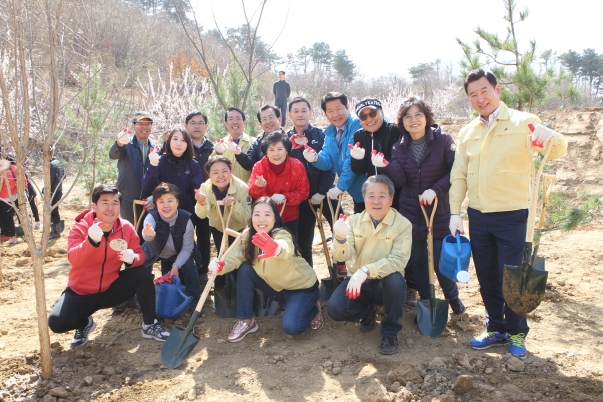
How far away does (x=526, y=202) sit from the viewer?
3389 millimetres

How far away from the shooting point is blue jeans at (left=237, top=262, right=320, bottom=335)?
4070 mm

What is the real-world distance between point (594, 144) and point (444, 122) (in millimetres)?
3578

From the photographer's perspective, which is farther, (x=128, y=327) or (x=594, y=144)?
(x=594, y=144)

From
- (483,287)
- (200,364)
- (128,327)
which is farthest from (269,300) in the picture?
(483,287)

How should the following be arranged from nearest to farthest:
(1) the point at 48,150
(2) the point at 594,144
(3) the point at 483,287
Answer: (1) the point at 48,150 < (3) the point at 483,287 < (2) the point at 594,144

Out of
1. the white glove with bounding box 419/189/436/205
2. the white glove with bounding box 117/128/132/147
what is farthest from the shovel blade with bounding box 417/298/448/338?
the white glove with bounding box 117/128/132/147

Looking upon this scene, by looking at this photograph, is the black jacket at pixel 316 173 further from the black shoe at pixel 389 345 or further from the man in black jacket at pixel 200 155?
the black shoe at pixel 389 345

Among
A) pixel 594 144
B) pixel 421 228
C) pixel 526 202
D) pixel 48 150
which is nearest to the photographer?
pixel 48 150

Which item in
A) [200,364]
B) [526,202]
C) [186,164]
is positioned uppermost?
[186,164]

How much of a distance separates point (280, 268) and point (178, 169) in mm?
1607

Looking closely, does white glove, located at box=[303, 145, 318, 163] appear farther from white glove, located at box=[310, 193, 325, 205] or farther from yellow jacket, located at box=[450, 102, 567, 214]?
yellow jacket, located at box=[450, 102, 567, 214]

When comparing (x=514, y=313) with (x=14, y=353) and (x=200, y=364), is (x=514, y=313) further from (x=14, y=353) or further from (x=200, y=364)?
(x=14, y=353)

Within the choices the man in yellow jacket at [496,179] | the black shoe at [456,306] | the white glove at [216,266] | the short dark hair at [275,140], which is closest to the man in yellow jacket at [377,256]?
the man in yellow jacket at [496,179]

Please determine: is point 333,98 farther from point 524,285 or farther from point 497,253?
point 524,285
